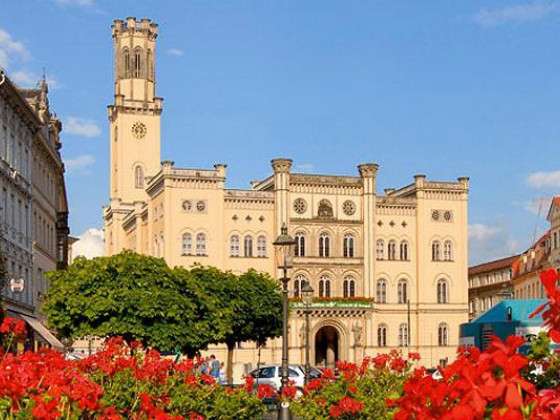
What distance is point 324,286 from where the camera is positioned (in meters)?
81.8

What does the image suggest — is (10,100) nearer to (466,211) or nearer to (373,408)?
(373,408)

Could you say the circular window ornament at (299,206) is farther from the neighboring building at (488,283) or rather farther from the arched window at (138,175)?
the neighboring building at (488,283)

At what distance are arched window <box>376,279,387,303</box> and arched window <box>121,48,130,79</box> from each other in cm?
3108

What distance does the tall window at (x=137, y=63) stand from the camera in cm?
9494

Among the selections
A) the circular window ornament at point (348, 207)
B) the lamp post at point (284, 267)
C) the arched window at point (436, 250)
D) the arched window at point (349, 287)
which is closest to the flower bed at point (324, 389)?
the lamp post at point (284, 267)

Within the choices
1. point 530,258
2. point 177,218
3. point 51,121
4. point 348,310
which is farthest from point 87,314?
→ point 530,258

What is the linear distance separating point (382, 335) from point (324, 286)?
20.4 feet

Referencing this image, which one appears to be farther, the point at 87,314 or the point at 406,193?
→ the point at 406,193

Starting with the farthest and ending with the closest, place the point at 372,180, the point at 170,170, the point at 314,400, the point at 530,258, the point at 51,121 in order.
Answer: the point at 530,258 → the point at 372,180 → the point at 170,170 → the point at 51,121 → the point at 314,400

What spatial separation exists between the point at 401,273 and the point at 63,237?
108ft

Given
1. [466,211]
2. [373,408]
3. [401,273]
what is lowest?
[373,408]

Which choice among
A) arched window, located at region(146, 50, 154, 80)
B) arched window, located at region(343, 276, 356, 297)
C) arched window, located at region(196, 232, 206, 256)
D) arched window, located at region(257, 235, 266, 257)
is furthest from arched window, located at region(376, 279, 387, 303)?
arched window, located at region(146, 50, 154, 80)

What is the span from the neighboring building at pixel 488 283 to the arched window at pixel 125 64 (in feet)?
137

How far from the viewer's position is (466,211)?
85000mm
